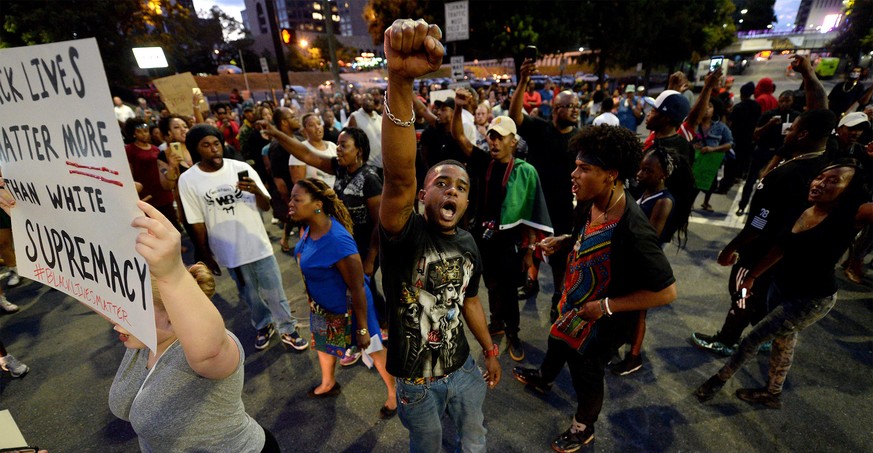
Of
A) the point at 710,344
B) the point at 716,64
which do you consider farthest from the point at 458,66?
the point at 710,344

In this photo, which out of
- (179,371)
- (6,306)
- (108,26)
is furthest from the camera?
(108,26)

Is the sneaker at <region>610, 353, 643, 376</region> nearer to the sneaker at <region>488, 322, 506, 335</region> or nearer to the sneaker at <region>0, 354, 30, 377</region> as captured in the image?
the sneaker at <region>488, 322, 506, 335</region>

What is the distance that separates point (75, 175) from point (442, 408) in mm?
1842

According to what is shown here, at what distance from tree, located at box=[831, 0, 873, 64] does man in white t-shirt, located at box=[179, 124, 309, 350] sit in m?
31.1

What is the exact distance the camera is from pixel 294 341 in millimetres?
3951

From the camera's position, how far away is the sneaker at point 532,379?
3.16m

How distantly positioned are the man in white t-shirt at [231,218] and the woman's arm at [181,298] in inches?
95.1

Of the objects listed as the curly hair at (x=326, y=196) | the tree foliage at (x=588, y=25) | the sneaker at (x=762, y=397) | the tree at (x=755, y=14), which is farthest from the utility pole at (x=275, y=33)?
the tree at (x=755, y=14)

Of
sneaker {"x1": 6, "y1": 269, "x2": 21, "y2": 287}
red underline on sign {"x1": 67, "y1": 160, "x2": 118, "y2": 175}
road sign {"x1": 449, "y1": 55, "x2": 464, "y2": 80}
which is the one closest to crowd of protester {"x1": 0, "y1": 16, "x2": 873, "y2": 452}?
red underline on sign {"x1": 67, "y1": 160, "x2": 118, "y2": 175}

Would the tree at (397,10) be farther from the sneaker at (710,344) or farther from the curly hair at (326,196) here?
Answer: the sneaker at (710,344)

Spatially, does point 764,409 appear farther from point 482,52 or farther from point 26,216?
point 482,52

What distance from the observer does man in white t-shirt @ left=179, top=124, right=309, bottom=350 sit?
337 cm

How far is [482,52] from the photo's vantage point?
24469 millimetres

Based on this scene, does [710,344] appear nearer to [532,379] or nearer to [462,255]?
[532,379]
